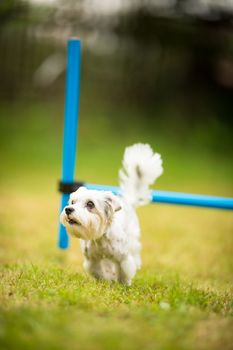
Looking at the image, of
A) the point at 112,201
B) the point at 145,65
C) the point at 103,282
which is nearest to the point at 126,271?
the point at 103,282

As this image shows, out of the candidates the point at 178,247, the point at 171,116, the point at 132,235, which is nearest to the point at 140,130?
the point at 171,116

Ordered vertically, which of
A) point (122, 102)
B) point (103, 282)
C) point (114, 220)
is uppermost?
point (122, 102)

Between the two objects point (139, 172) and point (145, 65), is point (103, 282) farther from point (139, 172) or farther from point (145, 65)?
point (145, 65)

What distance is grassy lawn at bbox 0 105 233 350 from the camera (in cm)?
332

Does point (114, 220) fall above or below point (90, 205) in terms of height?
below

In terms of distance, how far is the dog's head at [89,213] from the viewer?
4316mm

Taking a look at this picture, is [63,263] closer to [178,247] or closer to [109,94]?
[178,247]

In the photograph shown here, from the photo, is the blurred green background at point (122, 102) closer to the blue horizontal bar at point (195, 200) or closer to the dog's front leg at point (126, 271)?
the blue horizontal bar at point (195, 200)

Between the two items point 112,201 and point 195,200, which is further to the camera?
point 195,200

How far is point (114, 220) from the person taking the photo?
4.81 m

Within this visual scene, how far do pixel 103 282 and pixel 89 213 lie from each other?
0.61 m

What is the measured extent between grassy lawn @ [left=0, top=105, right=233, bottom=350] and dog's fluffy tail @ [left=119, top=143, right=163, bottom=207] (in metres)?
0.72

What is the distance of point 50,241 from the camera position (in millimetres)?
7391

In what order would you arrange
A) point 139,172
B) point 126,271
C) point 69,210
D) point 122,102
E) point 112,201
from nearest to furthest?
point 69,210
point 112,201
point 126,271
point 139,172
point 122,102
